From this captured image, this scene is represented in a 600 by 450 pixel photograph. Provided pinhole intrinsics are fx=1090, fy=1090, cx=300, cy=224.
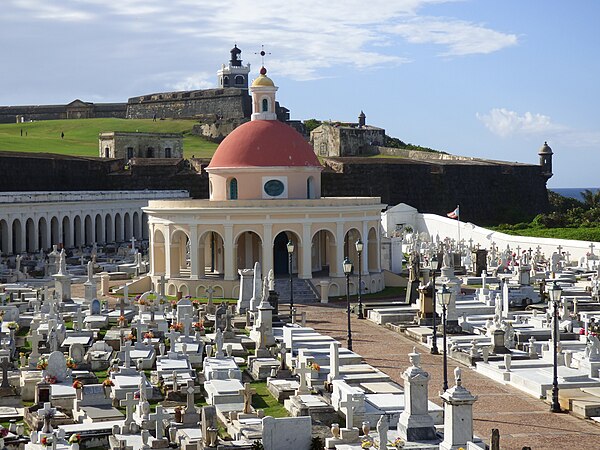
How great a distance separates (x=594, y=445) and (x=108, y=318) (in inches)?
709

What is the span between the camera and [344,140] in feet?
325

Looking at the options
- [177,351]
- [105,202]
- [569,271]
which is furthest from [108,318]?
[105,202]

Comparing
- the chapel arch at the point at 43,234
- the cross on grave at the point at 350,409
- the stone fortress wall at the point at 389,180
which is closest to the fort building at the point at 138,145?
the stone fortress wall at the point at 389,180

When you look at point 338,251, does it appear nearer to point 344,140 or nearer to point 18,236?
point 18,236

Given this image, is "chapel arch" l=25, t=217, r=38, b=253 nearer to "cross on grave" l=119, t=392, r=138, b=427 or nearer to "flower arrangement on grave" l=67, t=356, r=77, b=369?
"flower arrangement on grave" l=67, t=356, r=77, b=369

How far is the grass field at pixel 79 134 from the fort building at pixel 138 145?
73.8 inches

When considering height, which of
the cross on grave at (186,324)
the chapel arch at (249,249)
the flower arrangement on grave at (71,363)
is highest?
the chapel arch at (249,249)

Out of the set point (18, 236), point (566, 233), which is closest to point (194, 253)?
point (18, 236)

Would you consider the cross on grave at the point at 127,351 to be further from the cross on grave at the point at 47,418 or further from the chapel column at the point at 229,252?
the chapel column at the point at 229,252

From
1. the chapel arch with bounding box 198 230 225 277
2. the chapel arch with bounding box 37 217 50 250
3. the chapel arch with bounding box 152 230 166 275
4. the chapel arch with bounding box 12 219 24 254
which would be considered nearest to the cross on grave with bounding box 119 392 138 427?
the chapel arch with bounding box 198 230 225 277

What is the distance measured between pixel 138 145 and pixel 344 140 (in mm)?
18854

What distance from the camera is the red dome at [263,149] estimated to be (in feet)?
134

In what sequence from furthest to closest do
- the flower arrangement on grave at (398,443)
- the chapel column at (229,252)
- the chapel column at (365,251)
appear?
the chapel column at (365,251), the chapel column at (229,252), the flower arrangement on grave at (398,443)

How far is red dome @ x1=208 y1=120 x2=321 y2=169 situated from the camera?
134 feet
